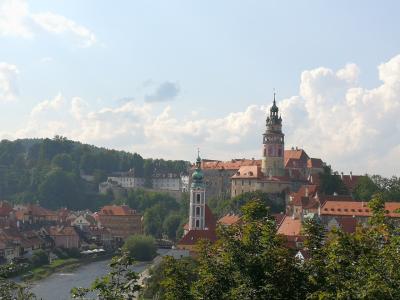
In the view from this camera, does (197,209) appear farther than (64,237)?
No

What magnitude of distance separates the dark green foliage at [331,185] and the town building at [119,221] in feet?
104

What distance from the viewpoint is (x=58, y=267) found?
244ft

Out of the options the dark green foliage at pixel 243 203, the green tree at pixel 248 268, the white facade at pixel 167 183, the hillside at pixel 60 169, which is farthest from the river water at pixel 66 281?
the white facade at pixel 167 183

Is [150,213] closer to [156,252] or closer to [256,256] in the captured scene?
[156,252]

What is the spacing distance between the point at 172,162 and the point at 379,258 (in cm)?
15172

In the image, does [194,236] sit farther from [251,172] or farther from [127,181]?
[127,181]

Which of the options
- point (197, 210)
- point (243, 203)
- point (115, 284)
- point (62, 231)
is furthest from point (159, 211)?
point (115, 284)

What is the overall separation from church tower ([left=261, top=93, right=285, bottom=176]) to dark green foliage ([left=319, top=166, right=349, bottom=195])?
11176 mm

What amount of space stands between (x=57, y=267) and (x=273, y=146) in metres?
35.8

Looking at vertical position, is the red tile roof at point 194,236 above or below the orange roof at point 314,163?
below

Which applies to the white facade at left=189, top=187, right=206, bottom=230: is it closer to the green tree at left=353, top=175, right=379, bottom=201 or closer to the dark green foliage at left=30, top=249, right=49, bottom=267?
the dark green foliage at left=30, top=249, right=49, bottom=267

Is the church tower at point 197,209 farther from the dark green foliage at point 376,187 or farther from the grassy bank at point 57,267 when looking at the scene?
the dark green foliage at point 376,187

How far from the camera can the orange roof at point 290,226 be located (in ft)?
216

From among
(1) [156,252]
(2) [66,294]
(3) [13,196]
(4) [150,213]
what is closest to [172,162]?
(3) [13,196]
